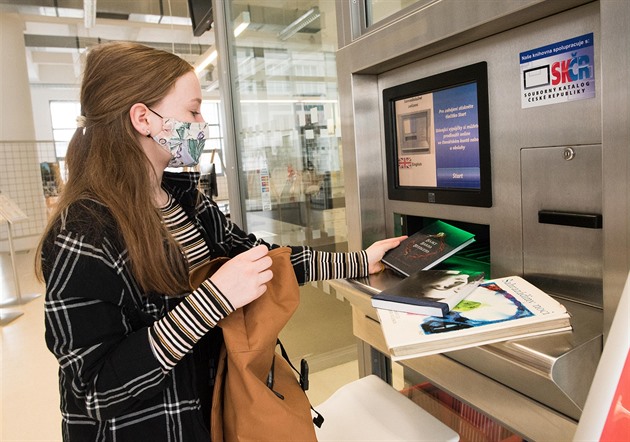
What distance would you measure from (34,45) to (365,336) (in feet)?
30.4

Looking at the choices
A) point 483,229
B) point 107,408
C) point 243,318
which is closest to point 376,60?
point 483,229

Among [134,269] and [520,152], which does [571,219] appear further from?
[134,269]

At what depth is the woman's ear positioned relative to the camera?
1.21 meters

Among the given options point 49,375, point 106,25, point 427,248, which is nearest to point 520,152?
point 427,248

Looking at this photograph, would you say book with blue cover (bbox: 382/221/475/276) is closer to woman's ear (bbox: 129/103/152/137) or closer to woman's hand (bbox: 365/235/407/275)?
woman's hand (bbox: 365/235/407/275)

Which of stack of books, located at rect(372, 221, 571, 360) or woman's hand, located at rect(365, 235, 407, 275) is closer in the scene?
stack of books, located at rect(372, 221, 571, 360)

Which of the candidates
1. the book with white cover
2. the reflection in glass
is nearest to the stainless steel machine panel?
the book with white cover

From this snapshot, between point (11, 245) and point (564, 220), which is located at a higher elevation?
point (564, 220)

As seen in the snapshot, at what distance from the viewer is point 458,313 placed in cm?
95

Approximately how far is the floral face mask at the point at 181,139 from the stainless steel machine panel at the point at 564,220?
816mm

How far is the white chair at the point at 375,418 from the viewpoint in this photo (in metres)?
1.24

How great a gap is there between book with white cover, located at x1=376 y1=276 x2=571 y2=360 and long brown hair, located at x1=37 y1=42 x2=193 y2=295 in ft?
1.68

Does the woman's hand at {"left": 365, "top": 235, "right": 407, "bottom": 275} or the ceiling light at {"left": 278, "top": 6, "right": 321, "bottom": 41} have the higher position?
the ceiling light at {"left": 278, "top": 6, "right": 321, "bottom": 41}

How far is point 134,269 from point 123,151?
30 cm
